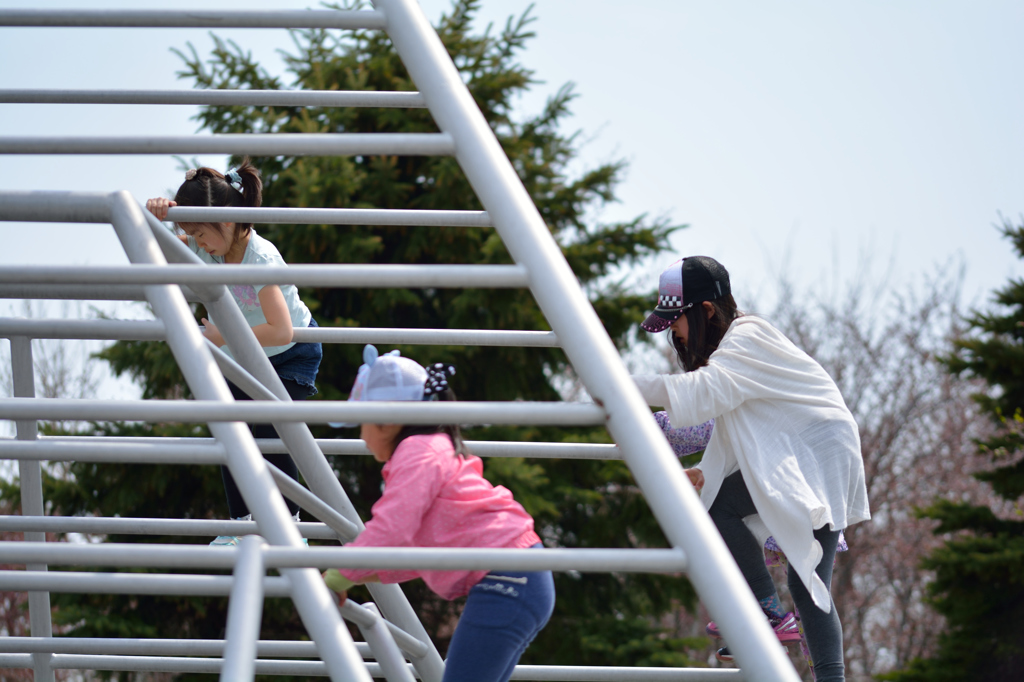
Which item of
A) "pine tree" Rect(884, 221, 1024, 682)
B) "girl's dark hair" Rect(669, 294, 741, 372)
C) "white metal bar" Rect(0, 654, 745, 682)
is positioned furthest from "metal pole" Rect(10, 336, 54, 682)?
"pine tree" Rect(884, 221, 1024, 682)

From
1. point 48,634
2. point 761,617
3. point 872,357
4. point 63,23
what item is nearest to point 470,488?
point 761,617

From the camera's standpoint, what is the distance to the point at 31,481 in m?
2.10

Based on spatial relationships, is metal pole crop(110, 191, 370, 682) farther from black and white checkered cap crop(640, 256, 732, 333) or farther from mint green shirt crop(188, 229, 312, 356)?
black and white checkered cap crop(640, 256, 732, 333)

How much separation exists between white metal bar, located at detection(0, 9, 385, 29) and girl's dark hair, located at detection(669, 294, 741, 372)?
120 centimetres

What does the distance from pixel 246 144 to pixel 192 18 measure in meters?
0.23

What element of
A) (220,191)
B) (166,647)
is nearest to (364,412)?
(166,647)

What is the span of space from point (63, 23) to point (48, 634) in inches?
57.9

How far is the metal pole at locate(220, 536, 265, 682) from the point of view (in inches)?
40.6

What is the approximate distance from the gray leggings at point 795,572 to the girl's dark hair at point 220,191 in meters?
1.49

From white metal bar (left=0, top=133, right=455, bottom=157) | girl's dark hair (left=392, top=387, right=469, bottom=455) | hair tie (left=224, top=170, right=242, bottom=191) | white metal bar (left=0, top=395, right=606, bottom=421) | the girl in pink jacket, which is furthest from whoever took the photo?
hair tie (left=224, top=170, right=242, bottom=191)

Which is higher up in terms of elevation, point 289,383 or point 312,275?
point 289,383

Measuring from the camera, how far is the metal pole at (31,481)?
1.97 metres

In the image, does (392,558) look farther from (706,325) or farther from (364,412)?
(706,325)

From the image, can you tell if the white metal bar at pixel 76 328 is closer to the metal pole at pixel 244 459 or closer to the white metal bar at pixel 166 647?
the metal pole at pixel 244 459
